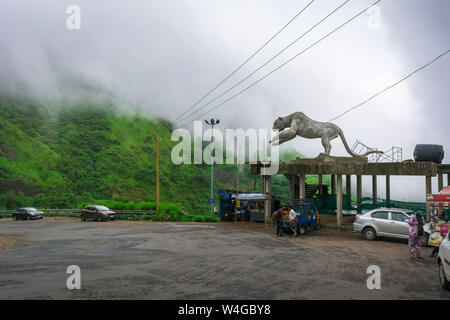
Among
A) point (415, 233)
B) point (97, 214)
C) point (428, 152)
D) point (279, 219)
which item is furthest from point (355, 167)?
point (97, 214)

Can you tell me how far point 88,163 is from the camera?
69.0m

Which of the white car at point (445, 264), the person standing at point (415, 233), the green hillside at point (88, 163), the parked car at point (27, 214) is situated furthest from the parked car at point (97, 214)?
the white car at point (445, 264)

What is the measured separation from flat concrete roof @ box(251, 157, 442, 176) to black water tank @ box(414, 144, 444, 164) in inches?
69.0

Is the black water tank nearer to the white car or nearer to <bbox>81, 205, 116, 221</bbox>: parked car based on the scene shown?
the white car

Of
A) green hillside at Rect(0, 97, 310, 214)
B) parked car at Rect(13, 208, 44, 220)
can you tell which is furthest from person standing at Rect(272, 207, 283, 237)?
green hillside at Rect(0, 97, 310, 214)

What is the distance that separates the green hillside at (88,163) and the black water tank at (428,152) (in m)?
27.5

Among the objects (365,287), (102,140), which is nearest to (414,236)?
(365,287)

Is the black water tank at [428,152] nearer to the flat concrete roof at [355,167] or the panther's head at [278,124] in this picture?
the flat concrete roof at [355,167]

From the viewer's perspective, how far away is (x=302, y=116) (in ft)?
77.6

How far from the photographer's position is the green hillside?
5556cm

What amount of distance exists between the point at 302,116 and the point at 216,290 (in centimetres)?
1860

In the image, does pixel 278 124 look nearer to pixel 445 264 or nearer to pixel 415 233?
pixel 415 233

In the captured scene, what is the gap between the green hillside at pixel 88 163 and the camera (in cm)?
5556

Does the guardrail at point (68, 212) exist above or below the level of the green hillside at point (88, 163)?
below
